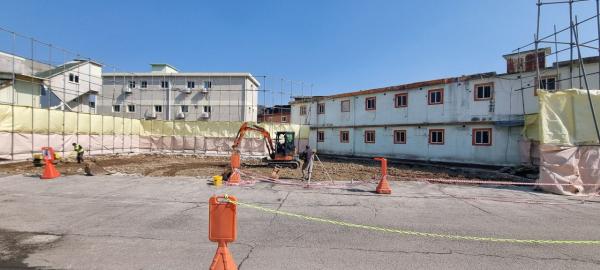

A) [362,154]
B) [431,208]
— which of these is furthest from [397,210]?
[362,154]

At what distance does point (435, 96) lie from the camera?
2267 cm

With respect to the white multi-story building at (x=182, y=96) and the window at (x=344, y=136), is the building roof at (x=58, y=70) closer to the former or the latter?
the white multi-story building at (x=182, y=96)

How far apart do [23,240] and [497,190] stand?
15.0 m

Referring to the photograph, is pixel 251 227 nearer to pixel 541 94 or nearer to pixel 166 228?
pixel 166 228

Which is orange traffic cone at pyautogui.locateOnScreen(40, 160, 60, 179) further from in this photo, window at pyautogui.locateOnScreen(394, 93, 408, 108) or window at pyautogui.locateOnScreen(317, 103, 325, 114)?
window at pyautogui.locateOnScreen(317, 103, 325, 114)

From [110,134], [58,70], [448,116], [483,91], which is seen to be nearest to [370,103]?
A: [448,116]

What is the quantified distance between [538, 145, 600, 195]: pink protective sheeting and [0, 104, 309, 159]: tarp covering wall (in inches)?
823

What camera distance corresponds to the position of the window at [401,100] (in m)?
24.6

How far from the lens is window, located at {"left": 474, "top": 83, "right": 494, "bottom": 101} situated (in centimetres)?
1972

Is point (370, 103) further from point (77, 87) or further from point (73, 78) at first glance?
point (73, 78)

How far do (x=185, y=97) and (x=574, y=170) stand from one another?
38.4m

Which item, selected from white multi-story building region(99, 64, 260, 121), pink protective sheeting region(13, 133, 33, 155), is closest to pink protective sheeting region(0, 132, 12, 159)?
pink protective sheeting region(13, 133, 33, 155)

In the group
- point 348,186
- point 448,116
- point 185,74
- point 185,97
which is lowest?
point 348,186

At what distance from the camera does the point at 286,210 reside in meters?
8.41
